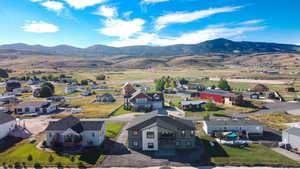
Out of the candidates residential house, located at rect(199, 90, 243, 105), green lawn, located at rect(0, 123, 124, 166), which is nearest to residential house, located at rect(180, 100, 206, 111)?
residential house, located at rect(199, 90, 243, 105)

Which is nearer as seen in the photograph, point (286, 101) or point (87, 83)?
point (286, 101)

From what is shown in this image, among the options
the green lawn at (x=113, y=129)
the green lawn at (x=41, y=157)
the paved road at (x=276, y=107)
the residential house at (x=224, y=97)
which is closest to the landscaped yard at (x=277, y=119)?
the paved road at (x=276, y=107)

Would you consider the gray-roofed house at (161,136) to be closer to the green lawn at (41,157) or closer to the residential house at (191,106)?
the green lawn at (41,157)

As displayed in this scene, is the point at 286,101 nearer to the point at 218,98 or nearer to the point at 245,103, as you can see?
the point at 245,103

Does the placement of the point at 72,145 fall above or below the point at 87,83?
below

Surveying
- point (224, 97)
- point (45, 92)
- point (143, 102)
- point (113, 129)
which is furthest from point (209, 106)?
point (45, 92)

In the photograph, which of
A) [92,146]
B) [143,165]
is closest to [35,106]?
[92,146]

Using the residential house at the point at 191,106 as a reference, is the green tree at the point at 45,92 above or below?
above

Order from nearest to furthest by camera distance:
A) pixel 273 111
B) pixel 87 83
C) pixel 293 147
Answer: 1. pixel 293 147
2. pixel 273 111
3. pixel 87 83
